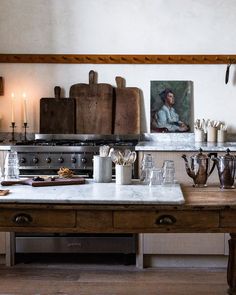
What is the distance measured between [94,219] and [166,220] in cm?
31

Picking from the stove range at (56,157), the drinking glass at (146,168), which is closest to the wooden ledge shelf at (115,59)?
the stove range at (56,157)

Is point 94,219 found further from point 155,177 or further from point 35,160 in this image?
point 35,160

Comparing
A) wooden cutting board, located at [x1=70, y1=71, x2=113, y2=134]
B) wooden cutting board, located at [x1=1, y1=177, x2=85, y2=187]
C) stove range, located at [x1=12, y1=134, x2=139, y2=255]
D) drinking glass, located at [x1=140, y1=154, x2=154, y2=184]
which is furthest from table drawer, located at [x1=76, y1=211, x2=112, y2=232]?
wooden cutting board, located at [x1=70, y1=71, x2=113, y2=134]

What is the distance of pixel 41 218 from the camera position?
7.11ft

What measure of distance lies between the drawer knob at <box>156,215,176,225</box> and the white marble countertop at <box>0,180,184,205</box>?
0.08m

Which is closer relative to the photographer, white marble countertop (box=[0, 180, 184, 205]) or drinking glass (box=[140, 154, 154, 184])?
white marble countertop (box=[0, 180, 184, 205])

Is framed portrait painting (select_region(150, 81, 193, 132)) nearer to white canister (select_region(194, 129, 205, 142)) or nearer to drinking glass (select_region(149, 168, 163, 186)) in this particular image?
white canister (select_region(194, 129, 205, 142))

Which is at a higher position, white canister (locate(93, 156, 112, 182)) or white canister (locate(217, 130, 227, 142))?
white canister (locate(217, 130, 227, 142))

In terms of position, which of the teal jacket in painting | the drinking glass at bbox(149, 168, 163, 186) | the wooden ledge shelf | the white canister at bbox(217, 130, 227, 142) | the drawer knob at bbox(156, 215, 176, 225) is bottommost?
the drawer knob at bbox(156, 215, 176, 225)

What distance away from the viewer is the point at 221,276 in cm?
378

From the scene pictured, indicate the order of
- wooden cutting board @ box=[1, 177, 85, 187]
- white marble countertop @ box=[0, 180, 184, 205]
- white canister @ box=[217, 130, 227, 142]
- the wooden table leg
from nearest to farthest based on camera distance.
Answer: white marble countertop @ box=[0, 180, 184, 205] < wooden cutting board @ box=[1, 177, 85, 187] < the wooden table leg < white canister @ box=[217, 130, 227, 142]

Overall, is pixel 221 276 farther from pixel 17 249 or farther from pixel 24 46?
pixel 24 46

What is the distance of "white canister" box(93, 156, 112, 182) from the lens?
8.48 feet

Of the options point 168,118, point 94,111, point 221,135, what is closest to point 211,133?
point 221,135
